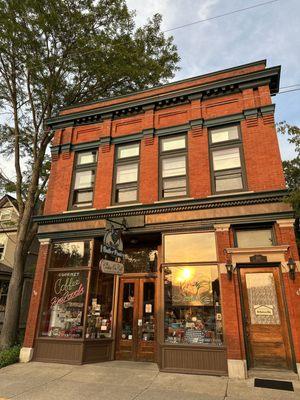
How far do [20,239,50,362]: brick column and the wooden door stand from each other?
7.19 metres

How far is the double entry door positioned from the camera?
33.9ft

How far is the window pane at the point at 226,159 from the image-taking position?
35.4 feet

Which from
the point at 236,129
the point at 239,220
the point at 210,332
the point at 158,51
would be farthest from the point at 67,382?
the point at 158,51

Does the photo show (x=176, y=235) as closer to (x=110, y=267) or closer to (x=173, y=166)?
(x=110, y=267)

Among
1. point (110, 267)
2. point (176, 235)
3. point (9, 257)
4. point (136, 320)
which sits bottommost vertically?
point (136, 320)

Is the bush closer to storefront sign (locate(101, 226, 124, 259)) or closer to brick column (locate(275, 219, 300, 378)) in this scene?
storefront sign (locate(101, 226, 124, 259))

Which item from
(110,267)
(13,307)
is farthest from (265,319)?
(13,307)

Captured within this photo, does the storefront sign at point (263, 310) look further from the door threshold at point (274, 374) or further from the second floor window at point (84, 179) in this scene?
the second floor window at point (84, 179)

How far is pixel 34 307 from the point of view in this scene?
1080cm

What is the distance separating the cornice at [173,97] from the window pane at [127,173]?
2.52 meters

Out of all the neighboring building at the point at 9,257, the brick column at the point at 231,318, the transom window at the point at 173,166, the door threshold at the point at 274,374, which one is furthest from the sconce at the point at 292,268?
the neighboring building at the point at 9,257

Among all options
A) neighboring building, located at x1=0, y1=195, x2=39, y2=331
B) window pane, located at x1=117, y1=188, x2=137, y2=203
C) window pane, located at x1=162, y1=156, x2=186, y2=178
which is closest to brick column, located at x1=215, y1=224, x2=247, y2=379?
window pane, located at x1=162, y1=156, x2=186, y2=178

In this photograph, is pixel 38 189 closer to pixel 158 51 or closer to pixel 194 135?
pixel 194 135

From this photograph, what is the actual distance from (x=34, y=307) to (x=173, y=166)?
24.2 ft
